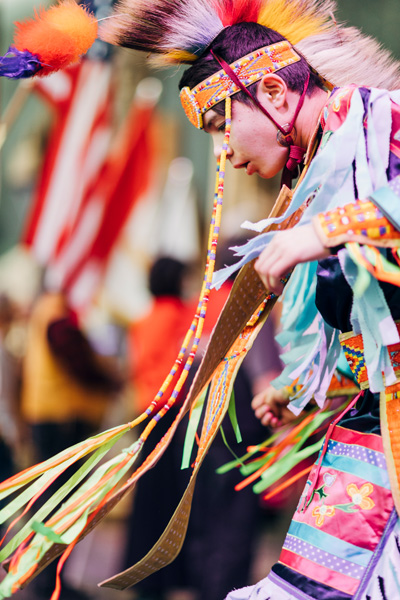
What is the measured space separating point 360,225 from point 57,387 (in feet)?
10.7

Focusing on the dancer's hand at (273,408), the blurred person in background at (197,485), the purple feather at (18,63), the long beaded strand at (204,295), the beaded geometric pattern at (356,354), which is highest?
the purple feather at (18,63)

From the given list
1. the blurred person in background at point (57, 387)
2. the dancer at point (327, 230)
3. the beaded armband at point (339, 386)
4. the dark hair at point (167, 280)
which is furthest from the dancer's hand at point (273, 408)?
the blurred person in background at point (57, 387)

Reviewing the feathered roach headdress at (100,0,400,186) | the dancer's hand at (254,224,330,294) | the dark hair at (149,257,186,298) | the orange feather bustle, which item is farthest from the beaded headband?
the dark hair at (149,257,186,298)

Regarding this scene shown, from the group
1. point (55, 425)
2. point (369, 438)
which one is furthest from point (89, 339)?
point (369, 438)

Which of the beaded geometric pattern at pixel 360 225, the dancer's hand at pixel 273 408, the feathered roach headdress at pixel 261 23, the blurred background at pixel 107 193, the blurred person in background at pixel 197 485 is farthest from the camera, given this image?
the blurred background at pixel 107 193

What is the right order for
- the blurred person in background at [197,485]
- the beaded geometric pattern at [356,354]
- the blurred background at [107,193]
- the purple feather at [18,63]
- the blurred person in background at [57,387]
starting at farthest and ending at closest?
1. the blurred background at [107,193]
2. the blurred person in background at [57,387]
3. the blurred person in background at [197,485]
4. the purple feather at [18,63]
5. the beaded geometric pattern at [356,354]

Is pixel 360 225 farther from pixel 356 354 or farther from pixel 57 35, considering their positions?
pixel 57 35

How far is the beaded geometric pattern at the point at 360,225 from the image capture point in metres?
1.37

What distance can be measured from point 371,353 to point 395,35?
331 centimetres

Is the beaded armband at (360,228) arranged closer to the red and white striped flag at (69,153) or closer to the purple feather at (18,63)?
the purple feather at (18,63)

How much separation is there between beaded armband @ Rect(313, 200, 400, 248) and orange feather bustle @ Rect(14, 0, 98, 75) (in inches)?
34.2

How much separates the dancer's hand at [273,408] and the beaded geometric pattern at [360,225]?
0.80 meters

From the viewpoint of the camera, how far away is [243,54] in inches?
74.5

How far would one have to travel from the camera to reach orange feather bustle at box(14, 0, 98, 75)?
1810mm
